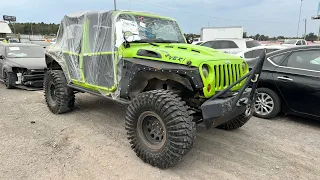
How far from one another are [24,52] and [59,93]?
16.6ft

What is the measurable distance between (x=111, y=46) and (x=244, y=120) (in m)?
2.53

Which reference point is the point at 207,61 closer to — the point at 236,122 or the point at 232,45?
the point at 236,122

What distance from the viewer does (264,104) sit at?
5586 mm

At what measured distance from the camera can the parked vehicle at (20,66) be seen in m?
8.37

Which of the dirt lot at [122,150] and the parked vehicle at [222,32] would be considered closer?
the dirt lot at [122,150]

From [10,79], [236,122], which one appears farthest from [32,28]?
[236,122]

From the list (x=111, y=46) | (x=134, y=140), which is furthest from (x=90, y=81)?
(x=134, y=140)

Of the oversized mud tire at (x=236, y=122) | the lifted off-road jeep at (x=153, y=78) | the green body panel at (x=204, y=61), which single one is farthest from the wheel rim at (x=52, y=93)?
the oversized mud tire at (x=236, y=122)

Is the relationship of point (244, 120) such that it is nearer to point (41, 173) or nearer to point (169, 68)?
point (169, 68)

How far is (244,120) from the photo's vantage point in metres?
4.51

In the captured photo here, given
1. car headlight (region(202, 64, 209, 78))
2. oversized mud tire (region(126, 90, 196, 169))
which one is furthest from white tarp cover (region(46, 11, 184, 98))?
car headlight (region(202, 64, 209, 78))

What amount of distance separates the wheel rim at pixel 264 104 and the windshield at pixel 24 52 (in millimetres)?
7692

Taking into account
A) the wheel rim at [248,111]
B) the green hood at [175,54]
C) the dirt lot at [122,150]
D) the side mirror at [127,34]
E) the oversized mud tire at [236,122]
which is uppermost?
the side mirror at [127,34]

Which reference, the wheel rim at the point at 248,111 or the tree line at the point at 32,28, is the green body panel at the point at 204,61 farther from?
the tree line at the point at 32,28
